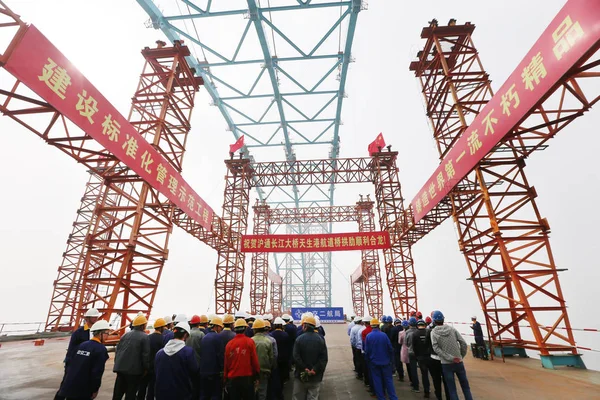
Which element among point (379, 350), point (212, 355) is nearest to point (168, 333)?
point (212, 355)

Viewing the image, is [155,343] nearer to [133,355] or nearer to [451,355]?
[133,355]

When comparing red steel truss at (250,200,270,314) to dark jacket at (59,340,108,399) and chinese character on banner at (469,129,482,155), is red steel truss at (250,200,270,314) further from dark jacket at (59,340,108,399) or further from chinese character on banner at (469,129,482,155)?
dark jacket at (59,340,108,399)

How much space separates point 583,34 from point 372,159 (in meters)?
16.3

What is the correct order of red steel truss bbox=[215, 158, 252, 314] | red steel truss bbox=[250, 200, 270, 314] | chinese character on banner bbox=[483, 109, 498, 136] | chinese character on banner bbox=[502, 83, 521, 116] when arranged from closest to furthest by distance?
chinese character on banner bbox=[502, 83, 521, 116] < chinese character on banner bbox=[483, 109, 498, 136] < red steel truss bbox=[215, 158, 252, 314] < red steel truss bbox=[250, 200, 270, 314]

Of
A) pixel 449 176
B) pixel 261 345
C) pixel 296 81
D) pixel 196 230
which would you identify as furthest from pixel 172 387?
pixel 296 81

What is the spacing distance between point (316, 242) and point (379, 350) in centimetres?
1299

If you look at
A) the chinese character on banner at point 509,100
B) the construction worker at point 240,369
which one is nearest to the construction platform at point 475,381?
the construction worker at point 240,369

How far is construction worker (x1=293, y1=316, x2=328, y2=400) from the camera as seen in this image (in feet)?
15.4

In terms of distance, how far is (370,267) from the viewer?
91.0 feet

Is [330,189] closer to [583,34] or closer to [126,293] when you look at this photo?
[126,293]

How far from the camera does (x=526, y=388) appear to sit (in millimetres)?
6234

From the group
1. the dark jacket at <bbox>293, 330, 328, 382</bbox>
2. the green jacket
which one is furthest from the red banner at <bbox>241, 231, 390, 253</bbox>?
the dark jacket at <bbox>293, 330, 328, 382</bbox>

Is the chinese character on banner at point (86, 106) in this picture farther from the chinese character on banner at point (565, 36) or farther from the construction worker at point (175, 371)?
the chinese character on banner at point (565, 36)

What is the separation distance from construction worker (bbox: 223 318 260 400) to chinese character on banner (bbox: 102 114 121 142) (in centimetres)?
611
